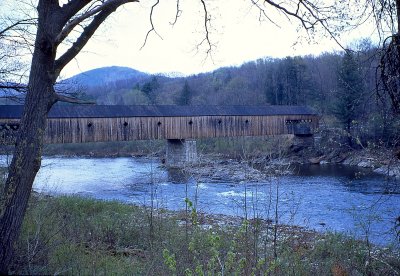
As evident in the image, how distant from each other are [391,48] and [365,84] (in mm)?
740

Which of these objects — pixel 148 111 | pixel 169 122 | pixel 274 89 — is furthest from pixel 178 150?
pixel 274 89

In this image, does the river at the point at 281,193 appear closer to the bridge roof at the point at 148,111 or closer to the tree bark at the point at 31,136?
the bridge roof at the point at 148,111

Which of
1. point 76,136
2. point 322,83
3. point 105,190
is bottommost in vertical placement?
point 105,190

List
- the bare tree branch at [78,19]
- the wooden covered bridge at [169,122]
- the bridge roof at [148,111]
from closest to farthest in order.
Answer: the bare tree branch at [78,19], the bridge roof at [148,111], the wooden covered bridge at [169,122]

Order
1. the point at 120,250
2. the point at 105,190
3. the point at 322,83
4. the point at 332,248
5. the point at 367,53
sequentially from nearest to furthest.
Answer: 1. the point at 367,53
2. the point at 120,250
3. the point at 332,248
4. the point at 105,190
5. the point at 322,83

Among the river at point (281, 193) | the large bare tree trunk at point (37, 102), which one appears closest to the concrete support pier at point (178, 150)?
the river at point (281, 193)

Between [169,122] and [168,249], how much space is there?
55.7ft

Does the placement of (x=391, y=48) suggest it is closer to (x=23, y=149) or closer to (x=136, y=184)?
(x=23, y=149)

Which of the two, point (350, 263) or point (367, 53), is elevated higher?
point (367, 53)

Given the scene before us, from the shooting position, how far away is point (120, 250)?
4.98 m

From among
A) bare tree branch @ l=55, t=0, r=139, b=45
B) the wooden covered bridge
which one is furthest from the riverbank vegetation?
the wooden covered bridge

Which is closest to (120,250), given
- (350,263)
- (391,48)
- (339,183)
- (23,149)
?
(23,149)

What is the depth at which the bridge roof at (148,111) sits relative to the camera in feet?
57.5

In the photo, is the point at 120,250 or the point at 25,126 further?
the point at 120,250
